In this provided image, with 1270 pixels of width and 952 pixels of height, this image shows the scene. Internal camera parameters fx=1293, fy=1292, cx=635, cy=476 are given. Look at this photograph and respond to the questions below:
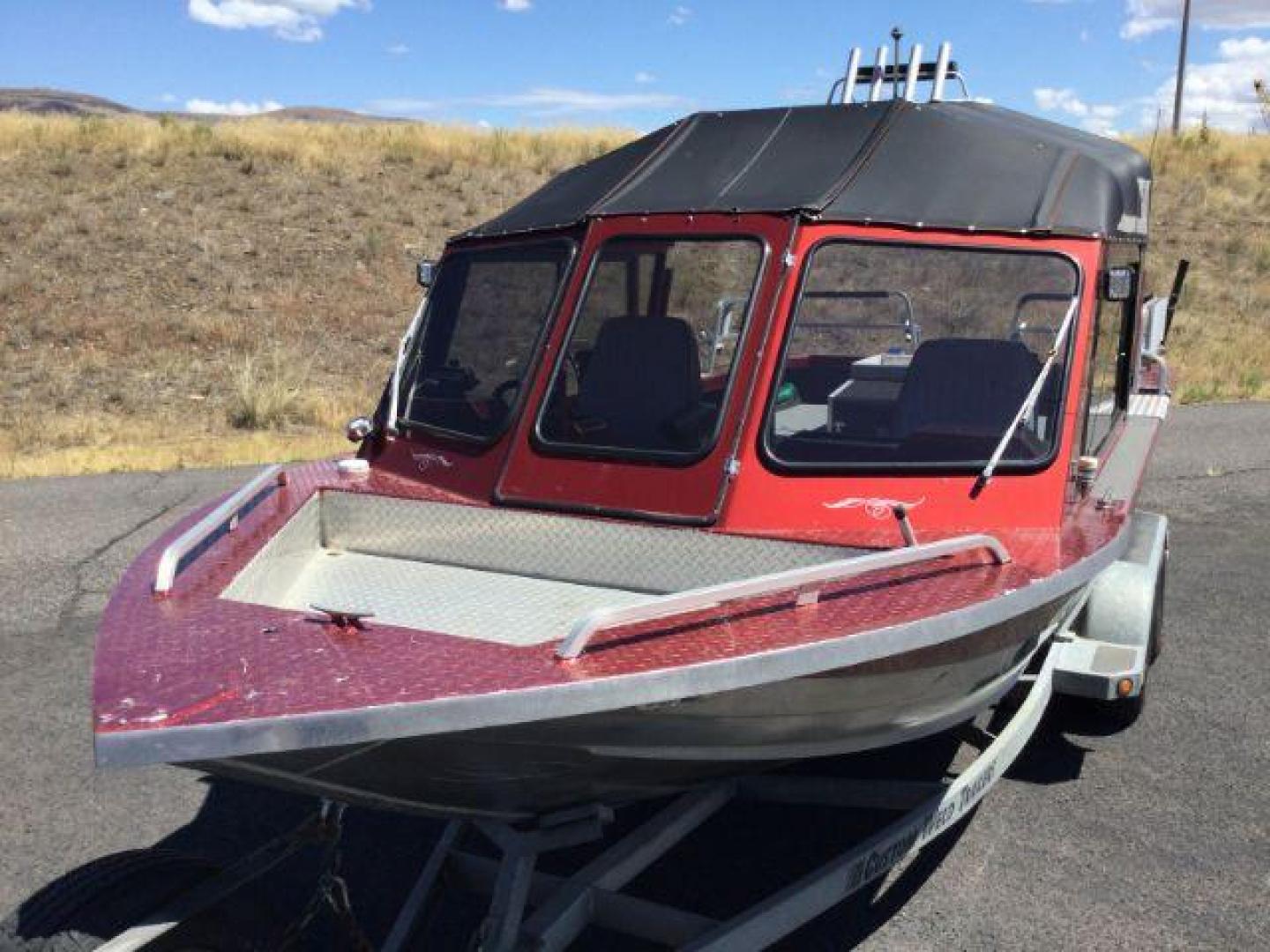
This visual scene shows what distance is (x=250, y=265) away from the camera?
1980cm

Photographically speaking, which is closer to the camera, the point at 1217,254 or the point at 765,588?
the point at 765,588

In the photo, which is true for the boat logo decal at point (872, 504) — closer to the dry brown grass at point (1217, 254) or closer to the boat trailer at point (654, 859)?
the boat trailer at point (654, 859)

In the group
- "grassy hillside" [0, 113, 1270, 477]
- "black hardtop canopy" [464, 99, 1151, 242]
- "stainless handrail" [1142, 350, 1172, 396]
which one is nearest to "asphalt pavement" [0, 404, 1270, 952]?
"stainless handrail" [1142, 350, 1172, 396]

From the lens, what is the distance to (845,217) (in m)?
3.88

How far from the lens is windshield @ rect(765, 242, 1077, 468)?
3807 mm

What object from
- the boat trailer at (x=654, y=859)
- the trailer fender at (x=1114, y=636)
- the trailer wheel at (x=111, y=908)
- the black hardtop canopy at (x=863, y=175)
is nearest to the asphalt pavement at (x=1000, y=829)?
the boat trailer at (x=654, y=859)

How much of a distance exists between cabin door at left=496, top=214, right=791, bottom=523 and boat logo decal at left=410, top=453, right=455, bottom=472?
1.04 feet

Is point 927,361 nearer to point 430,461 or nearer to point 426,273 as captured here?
point 430,461

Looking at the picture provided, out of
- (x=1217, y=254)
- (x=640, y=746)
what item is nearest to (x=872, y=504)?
(x=640, y=746)

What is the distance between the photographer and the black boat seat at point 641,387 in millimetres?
3967

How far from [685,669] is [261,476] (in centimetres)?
200

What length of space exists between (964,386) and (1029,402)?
0.39m

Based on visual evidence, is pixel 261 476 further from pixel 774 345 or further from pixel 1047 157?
pixel 1047 157

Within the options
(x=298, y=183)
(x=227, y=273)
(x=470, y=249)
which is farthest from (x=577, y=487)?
(x=298, y=183)
